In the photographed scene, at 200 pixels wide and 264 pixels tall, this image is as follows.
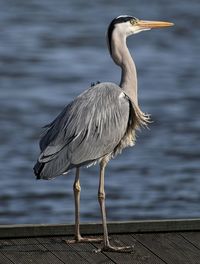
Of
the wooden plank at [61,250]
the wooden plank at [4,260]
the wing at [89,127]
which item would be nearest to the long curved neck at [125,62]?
the wing at [89,127]

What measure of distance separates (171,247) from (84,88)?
9.13 meters

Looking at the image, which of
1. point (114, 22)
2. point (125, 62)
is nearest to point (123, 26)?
point (114, 22)

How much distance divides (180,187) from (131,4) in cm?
1039

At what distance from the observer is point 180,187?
40.0 feet

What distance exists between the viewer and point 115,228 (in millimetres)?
6797

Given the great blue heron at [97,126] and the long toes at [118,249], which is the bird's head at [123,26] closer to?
the great blue heron at [97,126]

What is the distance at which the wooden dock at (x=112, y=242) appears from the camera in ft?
20.8

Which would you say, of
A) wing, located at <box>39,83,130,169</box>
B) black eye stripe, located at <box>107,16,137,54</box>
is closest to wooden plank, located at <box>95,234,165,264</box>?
wing, located at <box>39,83,130,169</box>

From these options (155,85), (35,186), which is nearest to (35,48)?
(155,85)

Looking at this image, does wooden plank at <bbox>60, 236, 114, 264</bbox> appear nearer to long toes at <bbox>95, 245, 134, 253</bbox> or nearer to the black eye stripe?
long toes at <bbox>95, 245, 134, 253</bbox>

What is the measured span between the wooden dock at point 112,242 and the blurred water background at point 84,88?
421 cm

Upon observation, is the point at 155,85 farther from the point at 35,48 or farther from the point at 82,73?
the point at 35,48

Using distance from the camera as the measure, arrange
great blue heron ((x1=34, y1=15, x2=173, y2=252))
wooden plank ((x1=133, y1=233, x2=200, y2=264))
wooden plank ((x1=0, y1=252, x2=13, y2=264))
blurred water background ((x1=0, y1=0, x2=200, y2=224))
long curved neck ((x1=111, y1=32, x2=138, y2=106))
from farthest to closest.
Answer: blurred water background ((x1=0, y1=0, x2=200, y2=224)) < long curved neck ((x1=111, y1=32, x2=138, y2=106)) < great blue heron ((x1=34, y1=15, x2=173, y2=252)) < wooden plank ((x1=133, y1=233, x2=200, y2=264)) < wooden plank ((x1=0, y1=252, x2=13, y2=264))

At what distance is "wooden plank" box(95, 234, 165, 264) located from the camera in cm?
634
